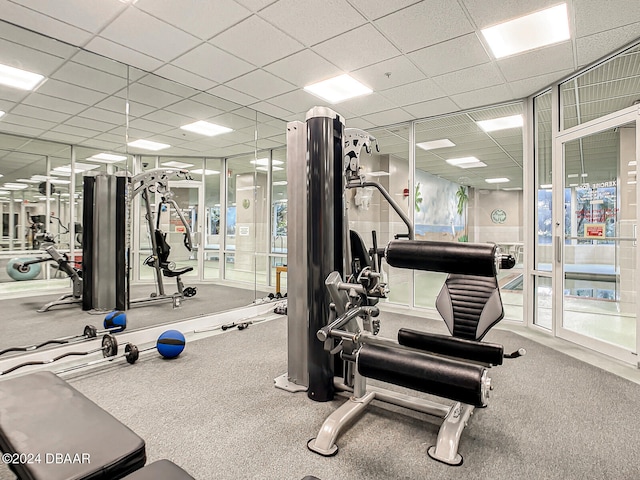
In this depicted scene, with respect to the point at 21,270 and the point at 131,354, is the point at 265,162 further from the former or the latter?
the point at 131,354

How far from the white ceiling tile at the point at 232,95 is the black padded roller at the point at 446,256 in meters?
3.45

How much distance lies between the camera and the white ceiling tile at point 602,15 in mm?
2523

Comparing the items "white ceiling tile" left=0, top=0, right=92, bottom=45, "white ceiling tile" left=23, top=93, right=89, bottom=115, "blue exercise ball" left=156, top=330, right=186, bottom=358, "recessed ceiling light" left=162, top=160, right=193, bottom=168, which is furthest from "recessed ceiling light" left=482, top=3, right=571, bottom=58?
"recessed ceiling light" left=162, top=160, right=193, bottom=168

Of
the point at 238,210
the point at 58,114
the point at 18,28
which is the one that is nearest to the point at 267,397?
the point at 18,28

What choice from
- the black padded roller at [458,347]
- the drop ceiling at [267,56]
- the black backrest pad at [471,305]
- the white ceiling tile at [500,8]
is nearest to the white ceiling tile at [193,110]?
the drop ceiling at [267,56]

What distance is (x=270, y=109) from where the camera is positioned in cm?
497

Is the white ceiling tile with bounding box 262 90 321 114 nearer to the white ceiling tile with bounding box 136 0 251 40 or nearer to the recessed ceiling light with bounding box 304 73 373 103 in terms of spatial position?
the recessed ceiling light with bounding box 304 73 373 103

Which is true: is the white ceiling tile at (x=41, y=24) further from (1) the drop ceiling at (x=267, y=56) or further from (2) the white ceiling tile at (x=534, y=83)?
(2) the white ceiling tile at (x=534, y=83)

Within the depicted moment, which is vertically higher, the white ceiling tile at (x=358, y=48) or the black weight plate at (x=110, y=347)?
the white ceiling tile at (x=358, y=48)

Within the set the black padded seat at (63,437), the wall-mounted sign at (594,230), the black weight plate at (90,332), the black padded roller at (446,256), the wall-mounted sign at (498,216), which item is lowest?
the black weight plate at (90,332)

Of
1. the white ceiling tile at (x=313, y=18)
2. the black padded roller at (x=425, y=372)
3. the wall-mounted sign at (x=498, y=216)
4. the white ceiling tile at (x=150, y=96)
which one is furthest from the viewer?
the wall-mounted sign at (x=498, y=216)

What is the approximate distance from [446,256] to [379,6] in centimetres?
209

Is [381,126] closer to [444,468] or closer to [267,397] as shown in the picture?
[267,397]

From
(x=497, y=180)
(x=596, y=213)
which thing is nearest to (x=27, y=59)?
(x=596, y=213)
